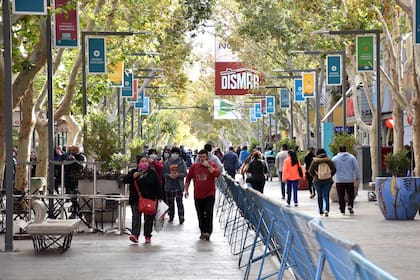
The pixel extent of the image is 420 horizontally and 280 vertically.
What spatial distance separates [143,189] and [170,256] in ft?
7.27

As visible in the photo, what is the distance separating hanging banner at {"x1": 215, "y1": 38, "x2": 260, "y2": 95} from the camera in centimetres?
6343

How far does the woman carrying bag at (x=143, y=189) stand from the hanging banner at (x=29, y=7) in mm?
3046

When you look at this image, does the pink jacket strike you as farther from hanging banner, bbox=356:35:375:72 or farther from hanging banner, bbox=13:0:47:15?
hanging banner, bbox=13:0:47:15

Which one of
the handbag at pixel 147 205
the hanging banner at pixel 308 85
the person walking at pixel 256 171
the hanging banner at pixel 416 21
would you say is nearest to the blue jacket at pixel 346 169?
the person walking at pixel 256 171

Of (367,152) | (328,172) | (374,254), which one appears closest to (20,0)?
(374,254)

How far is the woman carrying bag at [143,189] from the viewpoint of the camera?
1733 cm

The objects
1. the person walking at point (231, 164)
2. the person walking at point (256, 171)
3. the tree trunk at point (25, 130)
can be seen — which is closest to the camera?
the person walking at point (256, 171)

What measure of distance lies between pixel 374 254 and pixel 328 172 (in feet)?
25.3

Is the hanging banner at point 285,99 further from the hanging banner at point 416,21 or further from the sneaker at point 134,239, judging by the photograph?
the sneaker at point 134,239

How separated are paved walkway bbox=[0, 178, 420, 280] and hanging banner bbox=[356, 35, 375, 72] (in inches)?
378

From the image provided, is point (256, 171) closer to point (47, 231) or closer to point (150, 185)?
point (150, 185)

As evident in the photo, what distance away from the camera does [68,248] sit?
54.3 feet

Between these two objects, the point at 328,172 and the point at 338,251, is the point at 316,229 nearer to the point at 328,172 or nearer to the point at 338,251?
the point at 338,251

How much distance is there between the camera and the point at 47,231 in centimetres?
1549
